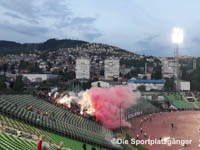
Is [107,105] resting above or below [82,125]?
above

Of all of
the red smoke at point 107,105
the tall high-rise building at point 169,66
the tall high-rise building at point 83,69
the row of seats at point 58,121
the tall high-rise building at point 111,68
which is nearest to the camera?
the row of seats at point 58,121

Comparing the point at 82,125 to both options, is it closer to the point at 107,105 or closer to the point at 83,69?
the point at 107,105

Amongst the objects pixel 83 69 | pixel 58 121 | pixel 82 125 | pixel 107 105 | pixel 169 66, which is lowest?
pixel 82 125

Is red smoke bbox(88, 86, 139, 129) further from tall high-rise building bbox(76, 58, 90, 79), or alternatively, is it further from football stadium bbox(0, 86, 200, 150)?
tall high-rise building bbox(76, 58, 90, 79)

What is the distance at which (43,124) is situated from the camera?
20156 mm

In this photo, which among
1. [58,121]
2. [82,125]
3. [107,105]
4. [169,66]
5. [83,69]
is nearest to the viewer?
[58,121]

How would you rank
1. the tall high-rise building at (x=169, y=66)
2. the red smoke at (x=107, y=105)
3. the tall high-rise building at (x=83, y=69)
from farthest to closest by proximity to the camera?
the tall high-rise building at (x=169, y=66) → the tall high-rise building at (x=83, y=69) → the red smoke at (x=107, y=105)

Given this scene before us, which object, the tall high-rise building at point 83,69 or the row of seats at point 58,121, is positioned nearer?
the row of seats at point 58,121

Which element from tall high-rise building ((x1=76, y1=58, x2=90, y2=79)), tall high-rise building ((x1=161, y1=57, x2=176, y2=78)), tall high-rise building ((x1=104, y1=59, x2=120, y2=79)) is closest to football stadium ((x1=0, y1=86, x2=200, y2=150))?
tall high-rise building ((x1=76, y1=58, x2=90, y2=79))

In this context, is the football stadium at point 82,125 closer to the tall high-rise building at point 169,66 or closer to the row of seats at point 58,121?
the row of seats at point 58,121

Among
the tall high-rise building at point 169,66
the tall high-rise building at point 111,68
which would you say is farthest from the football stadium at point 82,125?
the tall high-rise building at point 111,68

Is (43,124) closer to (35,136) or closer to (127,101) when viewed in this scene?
(35,136)

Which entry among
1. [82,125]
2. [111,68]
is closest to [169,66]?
[111,68]

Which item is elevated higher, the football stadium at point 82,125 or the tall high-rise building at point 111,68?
the tall high-rise building at point 111,68
